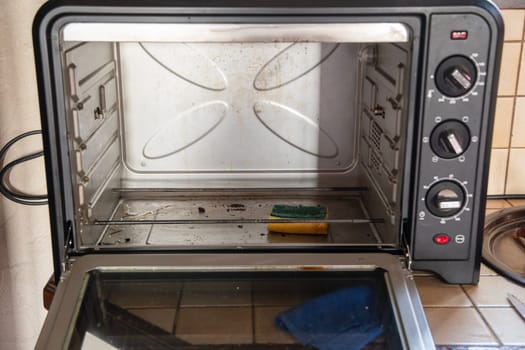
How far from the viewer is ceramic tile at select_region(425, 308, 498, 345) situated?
0.88 m

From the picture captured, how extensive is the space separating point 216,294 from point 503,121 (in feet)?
2.68

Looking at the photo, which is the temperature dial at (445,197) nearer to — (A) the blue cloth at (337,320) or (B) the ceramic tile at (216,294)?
(A) the blue cloth at (337,320)

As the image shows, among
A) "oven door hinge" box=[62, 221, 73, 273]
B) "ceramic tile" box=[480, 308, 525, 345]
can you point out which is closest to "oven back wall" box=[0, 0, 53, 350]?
"oven door hinge" box=[62, 221, 73, 273]

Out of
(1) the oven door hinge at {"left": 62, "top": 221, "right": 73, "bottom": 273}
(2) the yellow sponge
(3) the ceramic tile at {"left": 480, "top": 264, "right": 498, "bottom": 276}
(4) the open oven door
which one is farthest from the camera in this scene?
(2) the yellow sponge

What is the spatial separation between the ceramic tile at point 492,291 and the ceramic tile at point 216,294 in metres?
0.35

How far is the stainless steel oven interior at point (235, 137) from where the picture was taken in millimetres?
1182

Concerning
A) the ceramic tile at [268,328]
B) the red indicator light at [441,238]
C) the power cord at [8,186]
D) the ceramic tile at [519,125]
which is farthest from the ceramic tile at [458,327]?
the power cord at [8,186]

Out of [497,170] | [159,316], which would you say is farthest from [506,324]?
[497,170]

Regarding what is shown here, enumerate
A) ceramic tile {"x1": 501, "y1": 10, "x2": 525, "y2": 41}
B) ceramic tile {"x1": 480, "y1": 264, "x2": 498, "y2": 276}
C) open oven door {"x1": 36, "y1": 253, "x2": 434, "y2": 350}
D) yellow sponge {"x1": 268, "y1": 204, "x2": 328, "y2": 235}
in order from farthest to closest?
ceramic tile {"x1": 501, "y1": 10, "x2": 525, "y2": 41} → yellow sponge {"x1": 268, "y1": 204, "x2": 328, "y2": 235} → ceramic tile {"x1": 480, "y1": 264, "x2": 498, "y2": 276} → open oven door {"x1": 36, "y1": 253, "x2": 434, "y2": 350}

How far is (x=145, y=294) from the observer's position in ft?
3.11

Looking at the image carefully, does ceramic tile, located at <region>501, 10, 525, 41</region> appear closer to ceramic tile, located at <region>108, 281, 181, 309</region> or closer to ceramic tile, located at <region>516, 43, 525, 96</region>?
ceramic tile, located at <region>516, 43, 525, 96</region>

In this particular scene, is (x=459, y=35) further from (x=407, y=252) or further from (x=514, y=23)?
(x=514, y=23)

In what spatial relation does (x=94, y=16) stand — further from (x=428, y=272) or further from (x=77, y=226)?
(x=428, y=272)

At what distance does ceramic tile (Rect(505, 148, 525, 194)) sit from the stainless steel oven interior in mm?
389
